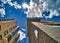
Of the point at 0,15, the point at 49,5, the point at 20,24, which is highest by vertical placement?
the point at 49,5

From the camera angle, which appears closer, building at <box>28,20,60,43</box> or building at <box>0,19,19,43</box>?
building at <box>28,20,60,43</box>

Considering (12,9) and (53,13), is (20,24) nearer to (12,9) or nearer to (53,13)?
(12,9)

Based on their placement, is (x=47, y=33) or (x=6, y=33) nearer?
(x=47, y=33)

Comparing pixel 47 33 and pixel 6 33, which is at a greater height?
pixel 47 33

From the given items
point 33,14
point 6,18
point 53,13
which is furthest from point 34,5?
point 6,18

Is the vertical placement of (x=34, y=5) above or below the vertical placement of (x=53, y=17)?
above

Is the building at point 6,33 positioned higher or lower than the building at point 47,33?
lower

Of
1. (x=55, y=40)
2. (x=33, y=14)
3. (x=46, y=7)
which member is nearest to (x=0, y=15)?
(x=33, y=14)

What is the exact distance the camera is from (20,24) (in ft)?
27.6

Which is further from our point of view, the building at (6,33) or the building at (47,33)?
the building at (6,33)

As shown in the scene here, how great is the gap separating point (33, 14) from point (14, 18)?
1.12 meters

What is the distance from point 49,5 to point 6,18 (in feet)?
8.35

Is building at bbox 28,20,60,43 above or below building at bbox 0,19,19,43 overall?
above

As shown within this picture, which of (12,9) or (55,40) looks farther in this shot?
(12,9)
